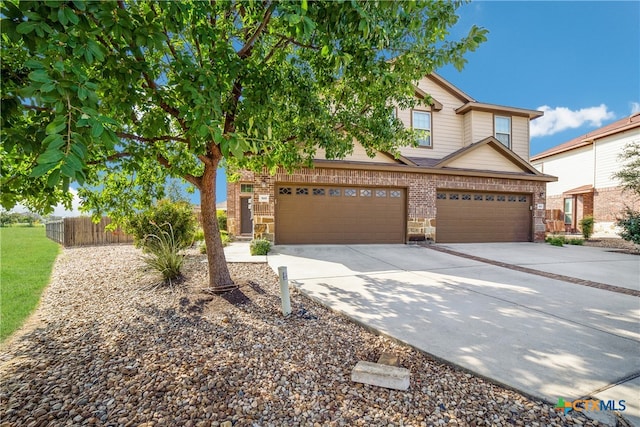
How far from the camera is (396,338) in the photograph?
3170 millimetres

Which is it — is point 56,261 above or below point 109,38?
below

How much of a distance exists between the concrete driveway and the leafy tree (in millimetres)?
2597

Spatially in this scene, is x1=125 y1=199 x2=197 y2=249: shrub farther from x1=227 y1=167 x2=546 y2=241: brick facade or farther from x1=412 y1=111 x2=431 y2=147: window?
x1=412 y1=111 x2=431 y2=147: window

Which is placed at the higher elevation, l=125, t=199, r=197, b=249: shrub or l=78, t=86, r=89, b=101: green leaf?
l=78, t=86, r=89, b=101: green leaf

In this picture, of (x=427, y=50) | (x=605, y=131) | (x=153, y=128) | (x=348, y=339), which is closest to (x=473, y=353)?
(x=348, y=339)

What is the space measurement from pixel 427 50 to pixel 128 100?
3951 mm

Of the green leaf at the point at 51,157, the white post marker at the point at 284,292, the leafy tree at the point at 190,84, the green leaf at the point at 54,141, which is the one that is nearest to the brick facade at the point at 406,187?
the leafy tree at the point at 190,84

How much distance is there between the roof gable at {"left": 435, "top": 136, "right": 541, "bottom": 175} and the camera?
11461mm

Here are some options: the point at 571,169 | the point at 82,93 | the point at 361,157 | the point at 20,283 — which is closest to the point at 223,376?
the point at 82,93

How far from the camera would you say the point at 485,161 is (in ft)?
38.7

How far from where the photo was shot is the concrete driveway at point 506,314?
8.44 ft

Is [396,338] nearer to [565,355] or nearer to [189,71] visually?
[565,355]

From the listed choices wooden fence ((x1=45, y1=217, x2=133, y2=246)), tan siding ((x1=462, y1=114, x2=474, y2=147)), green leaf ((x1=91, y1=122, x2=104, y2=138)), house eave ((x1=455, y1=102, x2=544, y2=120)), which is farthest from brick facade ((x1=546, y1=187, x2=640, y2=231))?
wooden fence ((x1=45, y1=217, x2=133, y2=246))

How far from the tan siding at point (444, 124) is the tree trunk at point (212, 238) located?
9.95 metres
